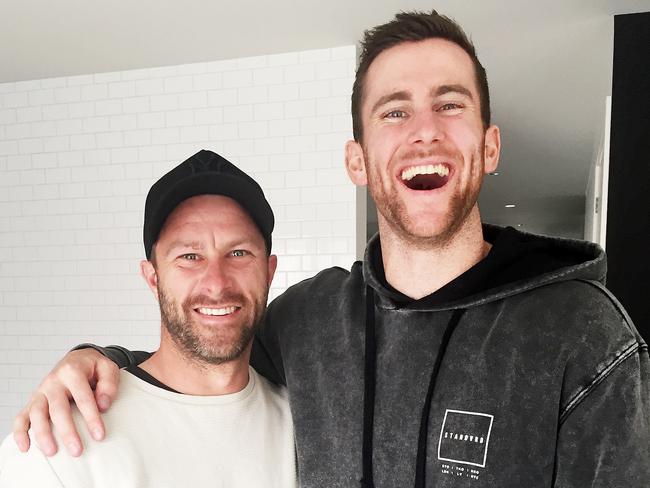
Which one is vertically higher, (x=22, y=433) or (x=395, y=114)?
(x=395, y=114)

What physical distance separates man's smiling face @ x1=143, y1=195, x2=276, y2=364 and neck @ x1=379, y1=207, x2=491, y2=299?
301mm

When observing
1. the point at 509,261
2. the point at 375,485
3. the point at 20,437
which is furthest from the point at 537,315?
the point at 20,437

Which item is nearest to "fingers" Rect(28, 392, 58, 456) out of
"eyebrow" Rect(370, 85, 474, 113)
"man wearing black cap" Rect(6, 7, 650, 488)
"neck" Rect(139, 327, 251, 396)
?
"man wearing black cap" Rect(6, 7, 650, 488)

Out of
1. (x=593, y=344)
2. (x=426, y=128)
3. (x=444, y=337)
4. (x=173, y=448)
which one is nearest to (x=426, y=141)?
(x=426, y=128)

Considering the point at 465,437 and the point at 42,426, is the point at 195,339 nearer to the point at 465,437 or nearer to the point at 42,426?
the point at 42,426

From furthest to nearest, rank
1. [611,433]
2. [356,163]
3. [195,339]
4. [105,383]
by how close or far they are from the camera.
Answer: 1. [356,163]
2. [195,339]
3. [105,383]
4. [611,433]

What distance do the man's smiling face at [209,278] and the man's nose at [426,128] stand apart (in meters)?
0.41

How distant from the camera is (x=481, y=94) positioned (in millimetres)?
1301

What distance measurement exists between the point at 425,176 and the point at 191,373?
62 cm

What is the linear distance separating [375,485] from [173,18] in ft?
8.96

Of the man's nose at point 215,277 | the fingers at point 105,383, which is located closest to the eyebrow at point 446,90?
the man's nose at point 215,277

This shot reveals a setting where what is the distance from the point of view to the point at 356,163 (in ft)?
4.58

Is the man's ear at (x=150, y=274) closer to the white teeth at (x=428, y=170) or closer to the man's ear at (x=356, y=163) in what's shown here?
the man's ear at (x=356, y=163)

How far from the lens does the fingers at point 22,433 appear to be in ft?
3.43
